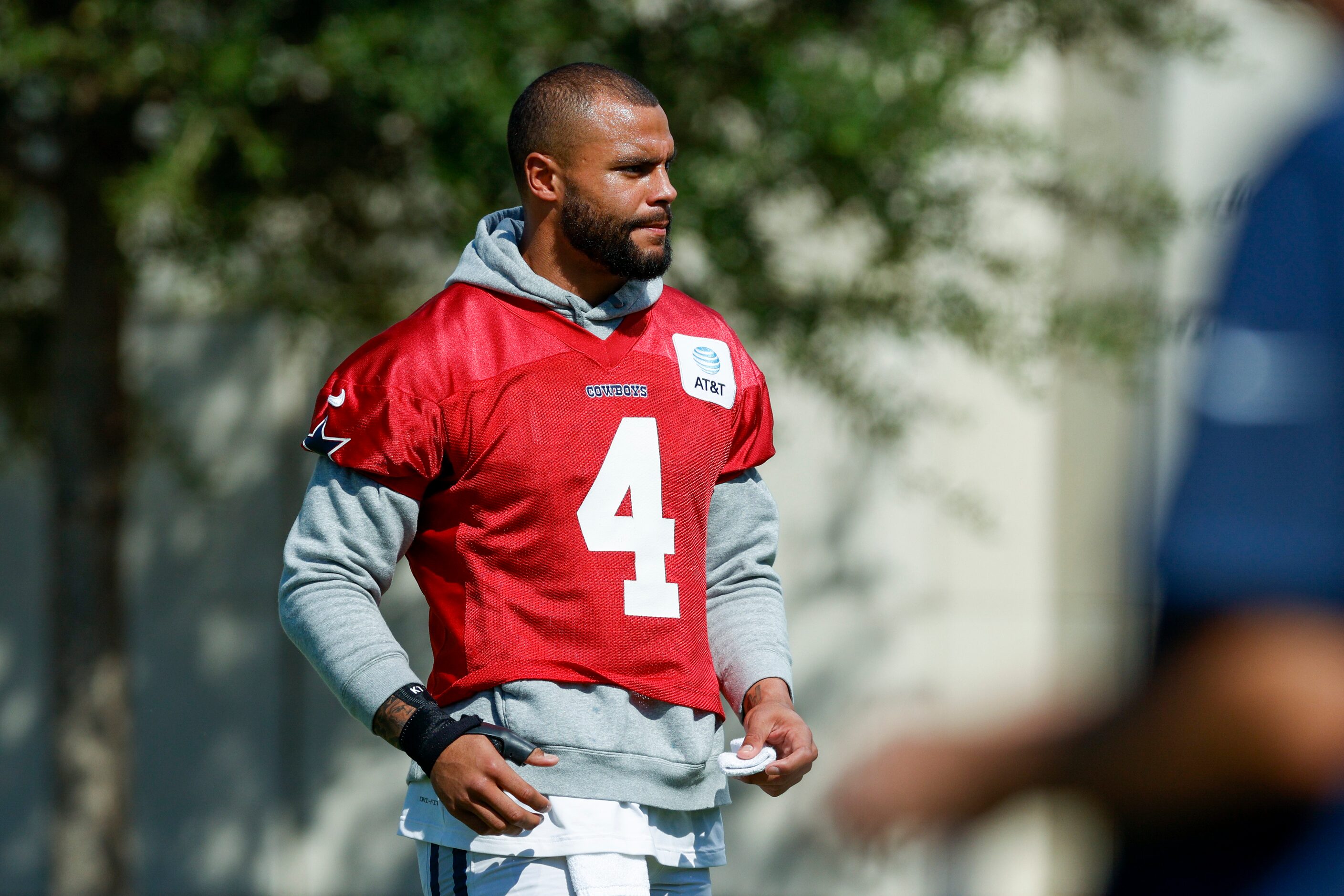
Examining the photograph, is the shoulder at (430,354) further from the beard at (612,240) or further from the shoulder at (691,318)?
the shoulder at (691,318)

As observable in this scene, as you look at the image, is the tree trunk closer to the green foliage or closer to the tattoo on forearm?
the green foliage

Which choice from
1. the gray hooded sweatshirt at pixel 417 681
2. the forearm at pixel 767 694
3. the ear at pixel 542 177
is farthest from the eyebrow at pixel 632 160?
the forearm at pixel 767 694

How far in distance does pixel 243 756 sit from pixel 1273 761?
22.4 feet

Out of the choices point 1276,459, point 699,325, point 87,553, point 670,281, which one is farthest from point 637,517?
point 87,553

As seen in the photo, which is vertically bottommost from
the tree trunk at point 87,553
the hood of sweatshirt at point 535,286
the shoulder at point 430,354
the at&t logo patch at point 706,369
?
the tree trunk at point 87,553

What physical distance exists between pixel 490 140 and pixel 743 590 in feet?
6.20

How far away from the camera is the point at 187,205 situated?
4.39 metres

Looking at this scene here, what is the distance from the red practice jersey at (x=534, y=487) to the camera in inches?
109

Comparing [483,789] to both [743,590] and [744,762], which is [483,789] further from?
[743,590]

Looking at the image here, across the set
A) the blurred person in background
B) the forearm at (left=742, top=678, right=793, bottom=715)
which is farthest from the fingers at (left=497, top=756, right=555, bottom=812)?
the blurred person in background

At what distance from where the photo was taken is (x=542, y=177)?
9.70 feet

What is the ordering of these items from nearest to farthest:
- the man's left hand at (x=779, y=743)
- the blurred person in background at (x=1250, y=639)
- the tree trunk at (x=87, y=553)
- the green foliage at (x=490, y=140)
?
1. the blurred person in background at (x=1250, y=639)
2. the man's left hand at (x=779, y=743)
3. the green foliage at (x=490, y=140)
4. the tree trunk at (x=87, y=553)

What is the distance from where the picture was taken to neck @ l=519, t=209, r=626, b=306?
2.96 m

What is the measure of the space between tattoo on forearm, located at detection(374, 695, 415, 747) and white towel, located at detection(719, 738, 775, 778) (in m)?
0.52
